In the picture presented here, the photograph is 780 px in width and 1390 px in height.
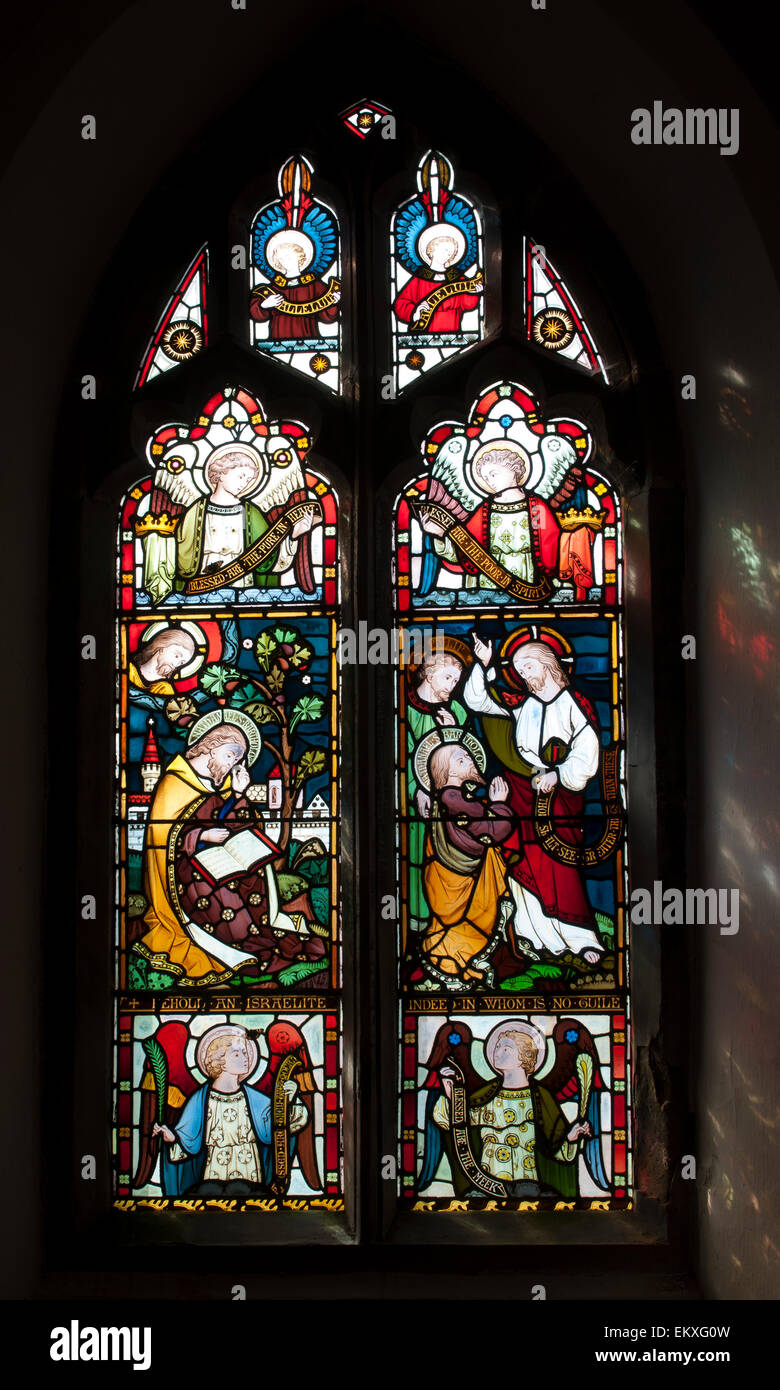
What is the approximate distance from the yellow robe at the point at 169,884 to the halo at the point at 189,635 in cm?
21

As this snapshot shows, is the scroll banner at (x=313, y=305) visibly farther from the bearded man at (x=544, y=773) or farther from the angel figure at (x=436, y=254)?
the bearded man at (x=544, y=773)

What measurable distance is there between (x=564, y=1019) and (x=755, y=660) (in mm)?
967

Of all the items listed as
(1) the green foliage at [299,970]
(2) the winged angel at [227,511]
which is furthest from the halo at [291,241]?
(1) the green foliage at [299,970]

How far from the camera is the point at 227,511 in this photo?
9.79ft

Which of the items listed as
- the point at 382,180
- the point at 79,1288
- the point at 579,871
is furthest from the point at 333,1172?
the point at 382,180

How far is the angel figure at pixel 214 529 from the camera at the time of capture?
2963mm

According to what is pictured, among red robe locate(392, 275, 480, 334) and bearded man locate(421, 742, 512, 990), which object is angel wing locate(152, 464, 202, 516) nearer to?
red robe locate(392, 275, 480, 334)

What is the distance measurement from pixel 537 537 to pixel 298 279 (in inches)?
35.1

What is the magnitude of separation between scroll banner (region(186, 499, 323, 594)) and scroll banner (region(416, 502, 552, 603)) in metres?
0.32

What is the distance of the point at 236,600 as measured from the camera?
2.96m

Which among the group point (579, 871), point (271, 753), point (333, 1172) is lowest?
point (333, 1172)

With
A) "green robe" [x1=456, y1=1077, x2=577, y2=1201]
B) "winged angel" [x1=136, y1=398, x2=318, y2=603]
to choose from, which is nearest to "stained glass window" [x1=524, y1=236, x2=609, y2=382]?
"winged angel" [x1=136, y1=398, x2=318, y2=603]

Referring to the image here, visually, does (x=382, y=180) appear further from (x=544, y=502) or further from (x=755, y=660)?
(x=755, y=660)

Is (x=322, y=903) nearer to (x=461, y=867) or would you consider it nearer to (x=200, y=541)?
(x=461, y=867)
